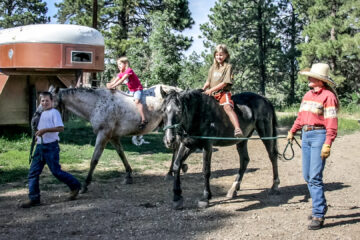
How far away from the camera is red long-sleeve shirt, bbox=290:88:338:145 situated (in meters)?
4.62

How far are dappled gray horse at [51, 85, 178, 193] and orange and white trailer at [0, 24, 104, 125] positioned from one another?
3.26m

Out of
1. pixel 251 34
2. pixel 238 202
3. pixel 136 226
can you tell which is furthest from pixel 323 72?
pixel 251 34

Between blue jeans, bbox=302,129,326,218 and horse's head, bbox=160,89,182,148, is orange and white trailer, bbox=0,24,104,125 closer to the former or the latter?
Answer: horse's head, bbox=160,89,182,148

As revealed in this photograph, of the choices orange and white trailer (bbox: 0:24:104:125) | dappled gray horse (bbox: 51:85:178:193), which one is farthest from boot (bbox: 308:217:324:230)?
orange and white trailer (bbox: 0:24:104:125)

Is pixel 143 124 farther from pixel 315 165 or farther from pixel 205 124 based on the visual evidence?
pixel 315 165

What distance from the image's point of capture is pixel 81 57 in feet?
35.8

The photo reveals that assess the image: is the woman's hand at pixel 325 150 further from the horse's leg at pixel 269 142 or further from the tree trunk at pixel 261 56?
the tree trunk at pixel 261 56

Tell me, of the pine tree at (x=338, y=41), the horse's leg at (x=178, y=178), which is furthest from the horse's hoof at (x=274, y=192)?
the pine tree at (x=338, y=41)

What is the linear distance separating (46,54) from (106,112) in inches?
160

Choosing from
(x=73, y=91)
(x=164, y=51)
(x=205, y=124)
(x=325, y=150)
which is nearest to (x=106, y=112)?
(x=73, y=91)

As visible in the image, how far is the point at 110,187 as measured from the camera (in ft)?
23.8

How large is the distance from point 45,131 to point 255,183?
4230 millimetres

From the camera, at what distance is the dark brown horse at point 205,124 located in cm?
539

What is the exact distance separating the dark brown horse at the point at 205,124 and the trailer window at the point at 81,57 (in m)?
5.49
